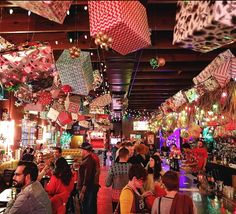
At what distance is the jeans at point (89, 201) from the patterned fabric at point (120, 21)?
4.75m

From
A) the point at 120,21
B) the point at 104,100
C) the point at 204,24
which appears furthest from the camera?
the point at 104,100

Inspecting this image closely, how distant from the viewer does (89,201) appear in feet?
22.6

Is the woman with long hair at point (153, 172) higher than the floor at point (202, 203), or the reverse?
the woman with long hair at point (153, 172)

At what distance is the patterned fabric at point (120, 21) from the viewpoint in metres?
2.41

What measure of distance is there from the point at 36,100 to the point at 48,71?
449 cm

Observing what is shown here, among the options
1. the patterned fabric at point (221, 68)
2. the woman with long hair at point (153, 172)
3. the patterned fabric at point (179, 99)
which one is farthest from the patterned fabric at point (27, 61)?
the patterned fabric at point (179, 99)

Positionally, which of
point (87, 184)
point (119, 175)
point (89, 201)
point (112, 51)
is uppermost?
point (112, 51)

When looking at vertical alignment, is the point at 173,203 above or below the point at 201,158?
above

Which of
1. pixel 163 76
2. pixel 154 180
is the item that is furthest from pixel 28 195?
pixel 163 76

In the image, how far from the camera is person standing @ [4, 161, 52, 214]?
11.1ft

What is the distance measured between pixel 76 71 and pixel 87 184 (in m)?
2.88

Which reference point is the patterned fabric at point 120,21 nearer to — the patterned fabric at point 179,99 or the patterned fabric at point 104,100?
the patterned fabric at point 104,100

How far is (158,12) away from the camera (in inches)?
207

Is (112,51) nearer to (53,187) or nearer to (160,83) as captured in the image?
(53,187)
